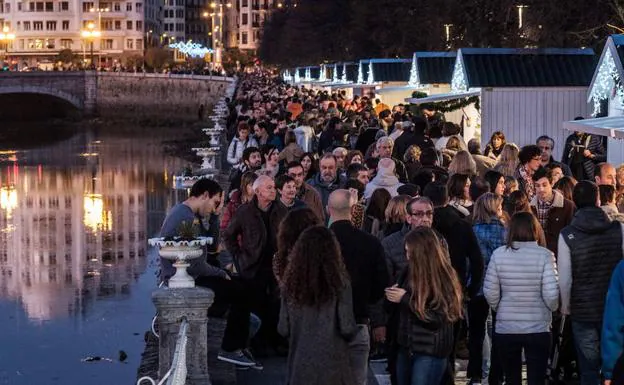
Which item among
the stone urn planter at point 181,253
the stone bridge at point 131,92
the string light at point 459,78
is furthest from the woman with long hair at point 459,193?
the stone bridge at point 131,92

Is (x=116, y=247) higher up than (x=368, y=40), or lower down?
lower down

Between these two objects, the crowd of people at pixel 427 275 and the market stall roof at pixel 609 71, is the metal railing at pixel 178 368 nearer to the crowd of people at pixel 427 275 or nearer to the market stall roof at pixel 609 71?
the crowd of people at pixel 427 275

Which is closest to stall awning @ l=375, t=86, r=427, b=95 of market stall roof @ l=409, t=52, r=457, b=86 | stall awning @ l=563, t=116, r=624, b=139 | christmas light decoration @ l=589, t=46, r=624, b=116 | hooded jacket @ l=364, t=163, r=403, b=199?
market stall roof @ l=409, t=52, r=457, b=86

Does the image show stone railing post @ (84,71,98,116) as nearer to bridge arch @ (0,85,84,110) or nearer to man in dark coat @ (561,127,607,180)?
bridge arch @ (0,85,84,110)

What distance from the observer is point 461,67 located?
87.0ft

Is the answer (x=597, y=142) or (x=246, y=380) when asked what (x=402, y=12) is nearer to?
(x=597, y=142)

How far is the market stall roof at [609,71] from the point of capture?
63.4 feet

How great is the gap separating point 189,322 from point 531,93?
52.4 feet

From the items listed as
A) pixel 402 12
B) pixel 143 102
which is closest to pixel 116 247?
pixel 402 12

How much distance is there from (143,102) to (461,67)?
8857 centimetres

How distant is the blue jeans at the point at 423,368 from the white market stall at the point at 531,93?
673 inches

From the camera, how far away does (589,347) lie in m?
9.14

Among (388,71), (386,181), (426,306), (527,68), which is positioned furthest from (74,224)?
(426,306)

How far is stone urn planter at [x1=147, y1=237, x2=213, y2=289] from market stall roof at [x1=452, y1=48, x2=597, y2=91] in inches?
613
